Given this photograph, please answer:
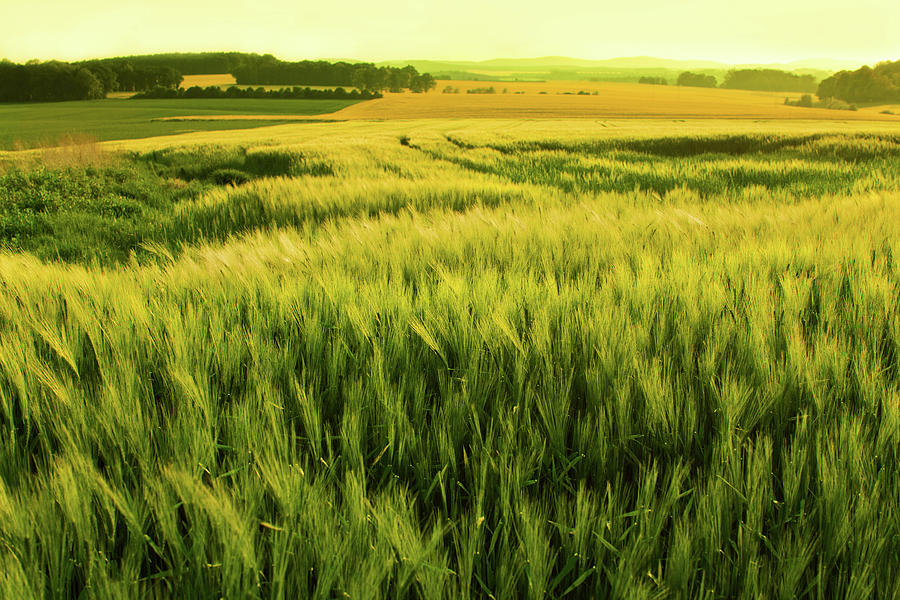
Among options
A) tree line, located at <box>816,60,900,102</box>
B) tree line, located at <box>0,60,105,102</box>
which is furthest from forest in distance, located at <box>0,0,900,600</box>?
tree line, located at <box>816,60,900,102</box>

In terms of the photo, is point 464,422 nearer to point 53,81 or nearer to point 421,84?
point 53,81

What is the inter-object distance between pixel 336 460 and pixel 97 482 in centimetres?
32

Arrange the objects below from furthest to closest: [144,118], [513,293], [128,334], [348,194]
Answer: [144,118]
[348,194]
[513,293]
[128,334]

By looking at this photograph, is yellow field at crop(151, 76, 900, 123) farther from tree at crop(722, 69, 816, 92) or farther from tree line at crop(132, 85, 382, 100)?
tree at crop(722, 69, 816, 92)

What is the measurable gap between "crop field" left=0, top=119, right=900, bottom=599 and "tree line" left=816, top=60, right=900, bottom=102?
90203 mm

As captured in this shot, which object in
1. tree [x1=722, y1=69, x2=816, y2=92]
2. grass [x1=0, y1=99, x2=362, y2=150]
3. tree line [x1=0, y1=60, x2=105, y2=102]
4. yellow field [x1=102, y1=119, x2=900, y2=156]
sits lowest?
yellow field [x1=102, y1=119, x2=900, y2=156]

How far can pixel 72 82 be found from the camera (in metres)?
61.0

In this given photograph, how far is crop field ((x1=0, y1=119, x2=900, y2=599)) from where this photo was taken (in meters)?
0.57

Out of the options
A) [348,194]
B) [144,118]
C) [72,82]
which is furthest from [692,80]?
[348,194]

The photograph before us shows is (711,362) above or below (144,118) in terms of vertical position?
below

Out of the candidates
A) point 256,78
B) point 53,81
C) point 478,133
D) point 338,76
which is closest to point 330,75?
point 338,76

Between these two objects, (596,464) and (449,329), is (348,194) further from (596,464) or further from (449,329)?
(596,464)

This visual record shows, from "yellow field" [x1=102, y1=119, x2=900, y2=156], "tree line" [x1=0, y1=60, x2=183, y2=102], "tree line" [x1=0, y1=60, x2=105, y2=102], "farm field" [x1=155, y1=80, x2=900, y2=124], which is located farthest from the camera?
"tree line" [x1=0, y1=60, x2=183, y2=102]

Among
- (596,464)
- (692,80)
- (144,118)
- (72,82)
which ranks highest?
(692,80)
